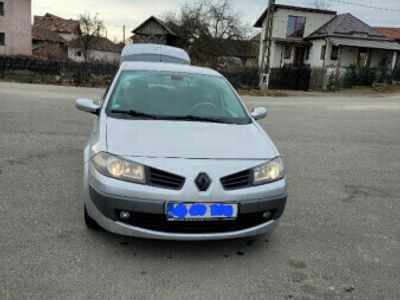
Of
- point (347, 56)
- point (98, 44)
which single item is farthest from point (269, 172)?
point (98, 44)

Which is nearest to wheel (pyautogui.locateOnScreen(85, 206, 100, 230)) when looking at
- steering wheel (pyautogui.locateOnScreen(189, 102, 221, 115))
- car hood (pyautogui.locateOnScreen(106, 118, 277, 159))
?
car hood (pyautogui.locateOnScreen(106, 118, 277, 159))

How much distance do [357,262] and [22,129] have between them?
Result: 703 centimetres

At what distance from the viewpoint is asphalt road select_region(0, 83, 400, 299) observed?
126 inches

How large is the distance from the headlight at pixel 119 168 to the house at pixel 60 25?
235 ft

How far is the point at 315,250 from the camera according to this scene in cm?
397

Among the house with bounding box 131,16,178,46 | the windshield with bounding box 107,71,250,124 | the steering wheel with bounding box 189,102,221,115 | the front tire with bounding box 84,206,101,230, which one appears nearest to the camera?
the front tire with bounding box 84,206,101,230

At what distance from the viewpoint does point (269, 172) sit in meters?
3.71

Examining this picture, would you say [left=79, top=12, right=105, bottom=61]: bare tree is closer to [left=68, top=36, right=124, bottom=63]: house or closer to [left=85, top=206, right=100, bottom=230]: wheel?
[left=68, top=36, right=124, bottom=63]: house

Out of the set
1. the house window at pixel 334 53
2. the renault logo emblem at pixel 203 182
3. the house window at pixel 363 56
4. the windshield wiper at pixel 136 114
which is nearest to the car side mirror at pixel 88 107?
the windshield wiper at pixel 136 114

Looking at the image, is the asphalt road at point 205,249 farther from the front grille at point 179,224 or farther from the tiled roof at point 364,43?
the tiled roof at point 364,43

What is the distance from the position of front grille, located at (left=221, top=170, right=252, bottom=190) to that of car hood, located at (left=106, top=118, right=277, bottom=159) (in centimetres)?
18

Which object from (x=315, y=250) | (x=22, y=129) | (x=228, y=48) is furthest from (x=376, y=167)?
(x=228, y=48)

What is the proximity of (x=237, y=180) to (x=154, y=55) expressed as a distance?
8284 mm

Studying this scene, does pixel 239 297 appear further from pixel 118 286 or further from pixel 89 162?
pixel 89 162
